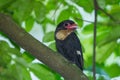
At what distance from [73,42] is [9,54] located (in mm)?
688

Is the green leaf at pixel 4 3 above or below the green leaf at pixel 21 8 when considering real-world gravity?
above

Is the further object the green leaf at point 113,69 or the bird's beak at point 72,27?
Result: the green leaf at point 113,69

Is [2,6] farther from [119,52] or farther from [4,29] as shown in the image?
[119,52]

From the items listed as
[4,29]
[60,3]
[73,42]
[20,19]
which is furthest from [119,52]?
[4,29]

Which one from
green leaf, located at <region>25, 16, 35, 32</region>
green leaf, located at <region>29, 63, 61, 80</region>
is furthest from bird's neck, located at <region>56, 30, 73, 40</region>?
green leaf, located at <region>29, 63, 61, 80</region>

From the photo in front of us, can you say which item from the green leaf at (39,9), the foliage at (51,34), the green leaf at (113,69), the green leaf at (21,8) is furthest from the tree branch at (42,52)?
the green leaf at (113,69)

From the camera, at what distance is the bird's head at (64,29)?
2.03 metres

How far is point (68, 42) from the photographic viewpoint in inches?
84.4

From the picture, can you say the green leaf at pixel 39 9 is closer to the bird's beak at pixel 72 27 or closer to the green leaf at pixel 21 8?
the green leaf at pixel 21 8

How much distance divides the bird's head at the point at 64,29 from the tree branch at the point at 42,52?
1.61 ft

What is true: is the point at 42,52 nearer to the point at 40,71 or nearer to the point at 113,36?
the point at 40,71

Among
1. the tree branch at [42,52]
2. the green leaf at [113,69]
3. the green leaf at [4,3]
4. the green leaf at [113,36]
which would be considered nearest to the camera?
the green leaf at [113,36]

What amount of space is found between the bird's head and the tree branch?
19.3 inches

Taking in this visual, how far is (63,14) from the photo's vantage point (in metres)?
2.04
